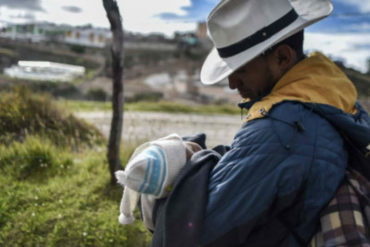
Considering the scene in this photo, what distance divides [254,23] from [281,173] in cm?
58

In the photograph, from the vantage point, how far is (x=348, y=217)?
1.12 meters

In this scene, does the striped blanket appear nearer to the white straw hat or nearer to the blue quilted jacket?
the blue quilted jacket

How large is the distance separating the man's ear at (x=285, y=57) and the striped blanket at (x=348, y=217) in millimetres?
463

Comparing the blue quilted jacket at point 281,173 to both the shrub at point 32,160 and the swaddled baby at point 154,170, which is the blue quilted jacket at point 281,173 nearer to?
the swaddled baby at point 154,170

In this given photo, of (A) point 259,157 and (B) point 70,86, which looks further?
(B) point 70,86

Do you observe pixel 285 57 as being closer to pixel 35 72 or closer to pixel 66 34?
pixel 35 72

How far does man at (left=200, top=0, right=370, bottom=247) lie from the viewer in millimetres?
1081

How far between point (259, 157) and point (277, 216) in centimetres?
23

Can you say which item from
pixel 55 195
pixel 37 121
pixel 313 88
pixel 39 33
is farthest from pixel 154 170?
pixel 39 33

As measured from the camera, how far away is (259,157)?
109cm

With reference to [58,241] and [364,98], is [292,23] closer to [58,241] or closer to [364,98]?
[58,241]

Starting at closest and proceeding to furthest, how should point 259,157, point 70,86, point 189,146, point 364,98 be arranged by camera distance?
point 259,157 < point 189,146 < point 364,98 < point 70,86

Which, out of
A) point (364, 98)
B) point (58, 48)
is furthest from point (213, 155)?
point (58, 48)

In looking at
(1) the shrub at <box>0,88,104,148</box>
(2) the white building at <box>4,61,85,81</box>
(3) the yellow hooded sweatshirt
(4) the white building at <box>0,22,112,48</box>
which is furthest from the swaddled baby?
Answer: (4) the white building at <box>0,22,112,48</box>
